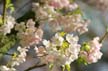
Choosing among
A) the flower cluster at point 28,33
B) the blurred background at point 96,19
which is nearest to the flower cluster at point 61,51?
the flower cluster at point 28,33

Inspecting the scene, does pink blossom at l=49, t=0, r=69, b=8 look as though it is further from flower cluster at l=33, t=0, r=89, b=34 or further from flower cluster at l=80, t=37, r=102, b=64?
flower cluster at l=80, t=37, r=102, b=64

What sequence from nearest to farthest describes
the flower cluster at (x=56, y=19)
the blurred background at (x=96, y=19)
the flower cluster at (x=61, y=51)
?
the flower cluster at (x=61, y=51) → the flower cluster at (x=56, y=19) → the blurred background at (x=96, y=19)

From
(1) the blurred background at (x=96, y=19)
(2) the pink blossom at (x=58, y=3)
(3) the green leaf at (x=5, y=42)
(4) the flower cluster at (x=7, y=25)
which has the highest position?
(2) the pink blossom at (x=58, y=3)

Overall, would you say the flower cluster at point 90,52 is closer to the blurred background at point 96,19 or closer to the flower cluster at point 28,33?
the flower cluster at point 28,33

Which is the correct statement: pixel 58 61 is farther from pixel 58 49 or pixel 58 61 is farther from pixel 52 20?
pixel 52 20

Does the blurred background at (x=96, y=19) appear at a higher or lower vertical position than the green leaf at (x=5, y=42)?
lower

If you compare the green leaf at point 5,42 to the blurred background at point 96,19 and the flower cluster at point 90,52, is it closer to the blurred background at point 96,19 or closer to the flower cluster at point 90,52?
the flower cluster at point 90,52

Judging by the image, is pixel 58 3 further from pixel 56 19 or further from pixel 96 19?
pixel 96 19

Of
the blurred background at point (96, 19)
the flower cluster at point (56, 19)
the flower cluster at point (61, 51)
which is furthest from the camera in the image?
the blurred background at point (96, 19)

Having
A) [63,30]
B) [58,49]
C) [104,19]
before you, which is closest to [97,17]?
[104,19]

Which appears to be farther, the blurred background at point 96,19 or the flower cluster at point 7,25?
the blurred background at point 96,19

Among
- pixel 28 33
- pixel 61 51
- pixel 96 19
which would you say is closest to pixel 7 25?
pixel 28 33
